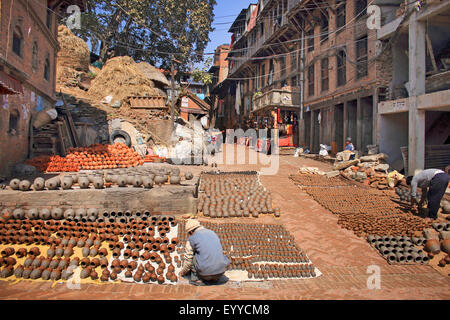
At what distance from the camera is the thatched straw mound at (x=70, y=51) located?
2408 centimetres

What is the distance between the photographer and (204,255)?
4.61 metres

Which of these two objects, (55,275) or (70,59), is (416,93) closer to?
(55,275)

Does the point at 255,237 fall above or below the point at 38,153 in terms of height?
below

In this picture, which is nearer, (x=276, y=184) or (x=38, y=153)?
(x=276, y=184)

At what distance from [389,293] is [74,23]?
30115mm

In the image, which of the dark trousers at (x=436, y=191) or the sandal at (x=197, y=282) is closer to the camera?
the sandal at (x=197, y=282)

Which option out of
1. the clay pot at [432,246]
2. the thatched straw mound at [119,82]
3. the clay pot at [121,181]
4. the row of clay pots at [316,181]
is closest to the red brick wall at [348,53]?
the row of clay pots at [316,181]

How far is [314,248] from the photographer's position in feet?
21.2

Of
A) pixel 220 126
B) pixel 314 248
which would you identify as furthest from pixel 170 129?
pixel 220 126

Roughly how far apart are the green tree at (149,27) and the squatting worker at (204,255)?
89.2 ft

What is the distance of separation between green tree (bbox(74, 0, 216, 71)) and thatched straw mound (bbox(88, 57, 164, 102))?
5311 millimetres

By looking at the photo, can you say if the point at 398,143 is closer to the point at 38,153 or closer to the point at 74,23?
the point at 38,153

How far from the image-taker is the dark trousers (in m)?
7.61

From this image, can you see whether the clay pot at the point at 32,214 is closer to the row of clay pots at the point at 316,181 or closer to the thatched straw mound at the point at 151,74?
the row of clay pots at the point at 316,181
